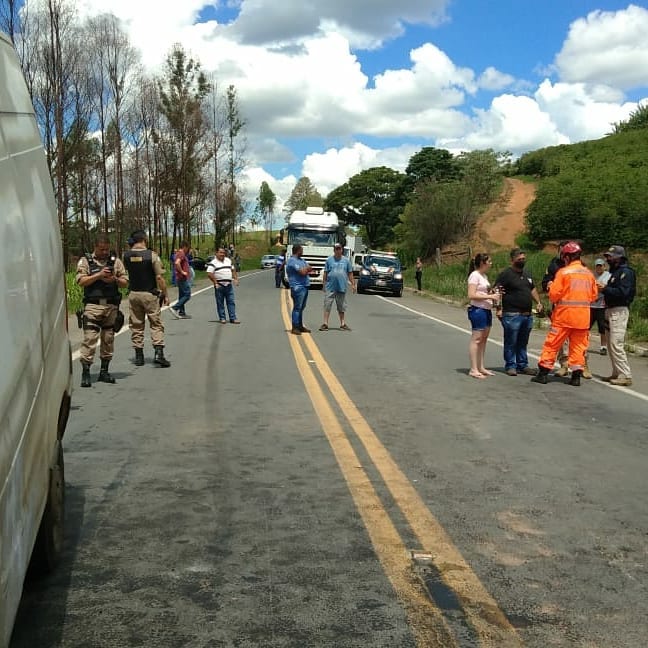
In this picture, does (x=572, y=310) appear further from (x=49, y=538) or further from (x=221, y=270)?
(x=221, y=270)

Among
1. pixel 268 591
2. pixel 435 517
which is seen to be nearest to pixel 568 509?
pixel 435 517

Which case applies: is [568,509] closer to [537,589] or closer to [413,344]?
[537,589]

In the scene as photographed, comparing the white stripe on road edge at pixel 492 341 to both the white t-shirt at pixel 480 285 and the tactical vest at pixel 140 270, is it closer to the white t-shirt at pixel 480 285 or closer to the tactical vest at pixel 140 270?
the white t-shirt at pixel 480 285

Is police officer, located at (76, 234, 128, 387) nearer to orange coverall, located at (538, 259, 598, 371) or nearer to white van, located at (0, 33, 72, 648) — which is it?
white van, located at (0, 33, 72, 648)

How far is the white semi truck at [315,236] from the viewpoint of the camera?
33438 mm

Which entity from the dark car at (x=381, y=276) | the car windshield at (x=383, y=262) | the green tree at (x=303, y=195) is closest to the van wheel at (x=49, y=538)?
the dark car at (x=381, y=276)

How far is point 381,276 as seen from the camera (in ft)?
106

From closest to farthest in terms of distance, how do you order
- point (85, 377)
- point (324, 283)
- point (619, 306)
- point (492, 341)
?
point (85, 377)
point (619, 306)
point (492, 341)
point (324, 283)

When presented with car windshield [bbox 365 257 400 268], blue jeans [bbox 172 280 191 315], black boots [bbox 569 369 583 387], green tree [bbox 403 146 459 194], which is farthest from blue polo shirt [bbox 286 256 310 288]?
green tree [bbox 403 146 459 194]

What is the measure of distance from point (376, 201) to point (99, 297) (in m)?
91.8

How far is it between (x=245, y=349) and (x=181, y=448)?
6.73 metres

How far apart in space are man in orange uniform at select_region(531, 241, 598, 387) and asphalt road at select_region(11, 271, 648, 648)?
74 cm

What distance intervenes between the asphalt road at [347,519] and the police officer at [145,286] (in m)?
1.65

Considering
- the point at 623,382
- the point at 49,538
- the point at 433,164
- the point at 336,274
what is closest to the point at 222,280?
the point at 336,274
